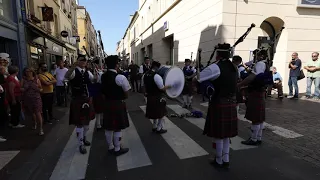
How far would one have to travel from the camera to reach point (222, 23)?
852 centimetres

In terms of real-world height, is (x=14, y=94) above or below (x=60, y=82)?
below

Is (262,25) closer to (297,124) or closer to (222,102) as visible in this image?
(297,124)

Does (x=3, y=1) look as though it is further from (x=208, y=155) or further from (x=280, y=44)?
(x=280, y=44)

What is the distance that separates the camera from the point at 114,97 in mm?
3305

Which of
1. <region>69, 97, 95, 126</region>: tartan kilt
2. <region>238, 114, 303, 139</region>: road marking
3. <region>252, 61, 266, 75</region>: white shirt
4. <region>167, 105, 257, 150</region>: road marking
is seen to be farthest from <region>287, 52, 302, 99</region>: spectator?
<region>69, 97, 95, 126</region>: tartan kilt

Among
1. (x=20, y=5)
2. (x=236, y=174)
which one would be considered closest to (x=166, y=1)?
(x=20, y=5)

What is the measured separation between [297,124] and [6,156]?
19.4 ft

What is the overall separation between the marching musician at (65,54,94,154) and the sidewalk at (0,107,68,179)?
37.5 inches

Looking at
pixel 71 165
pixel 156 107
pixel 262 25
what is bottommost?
pixel 71 165

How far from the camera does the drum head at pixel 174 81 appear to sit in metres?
4.07

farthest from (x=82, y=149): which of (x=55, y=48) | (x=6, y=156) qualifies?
(x=55, y=48)

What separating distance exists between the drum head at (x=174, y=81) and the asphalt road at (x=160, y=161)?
0.90 meters

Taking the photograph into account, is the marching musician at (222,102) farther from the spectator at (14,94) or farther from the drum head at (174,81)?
the spectator at (14,94)

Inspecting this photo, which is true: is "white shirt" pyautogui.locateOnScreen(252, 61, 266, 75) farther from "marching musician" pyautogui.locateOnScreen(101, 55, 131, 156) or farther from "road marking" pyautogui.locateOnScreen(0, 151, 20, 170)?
"road marking" pyautogui.locateOnScreen(0, 151, 20, 170)
